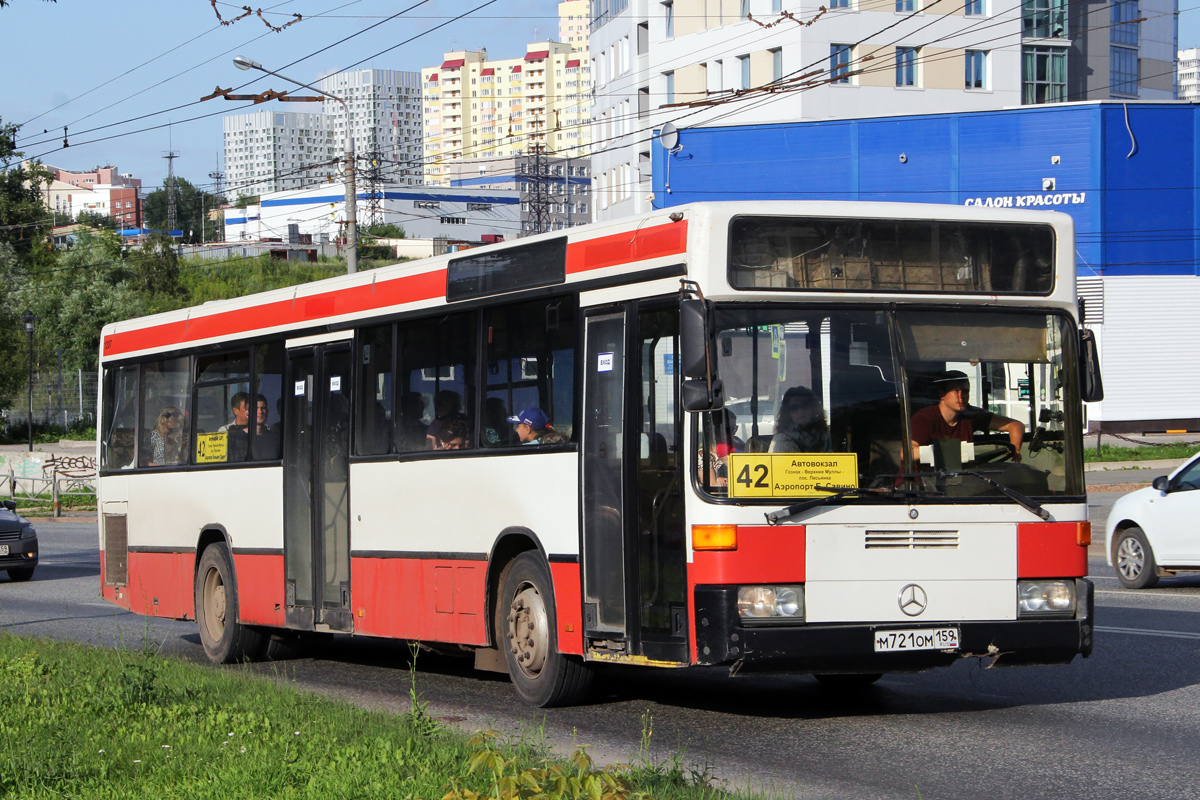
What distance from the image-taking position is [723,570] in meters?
7.91

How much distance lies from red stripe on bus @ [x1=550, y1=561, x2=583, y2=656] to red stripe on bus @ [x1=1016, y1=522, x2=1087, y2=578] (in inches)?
100

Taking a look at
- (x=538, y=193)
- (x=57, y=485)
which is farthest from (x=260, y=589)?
(x=538, y=193)

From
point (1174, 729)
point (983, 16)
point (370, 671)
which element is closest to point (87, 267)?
point (983, 16)

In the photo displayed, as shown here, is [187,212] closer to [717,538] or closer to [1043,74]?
[1043,74]

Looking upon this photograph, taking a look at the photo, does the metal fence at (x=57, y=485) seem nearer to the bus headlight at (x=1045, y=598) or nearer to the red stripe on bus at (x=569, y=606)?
the red stripe on bus at (x=569, y=606)

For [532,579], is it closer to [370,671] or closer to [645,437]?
[645,437]

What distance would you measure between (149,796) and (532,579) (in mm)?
3644

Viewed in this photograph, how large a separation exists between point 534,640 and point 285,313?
4.64 metres

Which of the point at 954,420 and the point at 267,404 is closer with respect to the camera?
the point at 954,420

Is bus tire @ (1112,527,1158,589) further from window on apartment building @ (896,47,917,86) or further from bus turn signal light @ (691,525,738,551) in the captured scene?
window on apartment building @ (896,47,917,86)

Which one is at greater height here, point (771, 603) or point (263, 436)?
point (263, 436)

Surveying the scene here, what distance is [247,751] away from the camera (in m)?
7.02

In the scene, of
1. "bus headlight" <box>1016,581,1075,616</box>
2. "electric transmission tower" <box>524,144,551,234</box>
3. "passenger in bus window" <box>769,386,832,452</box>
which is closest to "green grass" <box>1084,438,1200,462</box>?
"electric transmission tower" <box>524,144,551,234</box>

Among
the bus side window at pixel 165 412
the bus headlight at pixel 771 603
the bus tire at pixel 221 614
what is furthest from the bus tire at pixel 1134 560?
the bus side window at pixel 165 412
